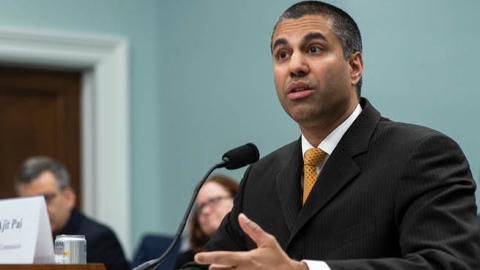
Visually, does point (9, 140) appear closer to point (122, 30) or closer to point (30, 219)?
point (122, 30)

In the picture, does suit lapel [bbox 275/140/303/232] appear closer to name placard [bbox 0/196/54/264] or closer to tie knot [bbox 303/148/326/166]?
tie knot [bbox 303/148/326/166]

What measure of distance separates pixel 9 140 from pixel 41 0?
98cm

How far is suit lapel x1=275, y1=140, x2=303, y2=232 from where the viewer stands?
2.52 meters

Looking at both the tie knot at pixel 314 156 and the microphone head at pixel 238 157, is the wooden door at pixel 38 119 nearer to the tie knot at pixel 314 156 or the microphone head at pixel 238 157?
the microphone head at pixel 238 157

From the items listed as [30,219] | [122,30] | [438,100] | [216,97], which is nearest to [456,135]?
[438,100]

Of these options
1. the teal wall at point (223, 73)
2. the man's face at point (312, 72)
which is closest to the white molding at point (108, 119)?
the teal wall at point (223, 73)

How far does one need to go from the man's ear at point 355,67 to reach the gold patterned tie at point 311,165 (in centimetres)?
23

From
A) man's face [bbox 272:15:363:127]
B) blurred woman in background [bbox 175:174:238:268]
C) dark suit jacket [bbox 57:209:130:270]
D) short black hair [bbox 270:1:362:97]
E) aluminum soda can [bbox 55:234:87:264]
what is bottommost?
dark suit jacket [bbox 57:209:130:270]

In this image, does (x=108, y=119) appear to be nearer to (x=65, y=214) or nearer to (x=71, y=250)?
(x=65, y=214)

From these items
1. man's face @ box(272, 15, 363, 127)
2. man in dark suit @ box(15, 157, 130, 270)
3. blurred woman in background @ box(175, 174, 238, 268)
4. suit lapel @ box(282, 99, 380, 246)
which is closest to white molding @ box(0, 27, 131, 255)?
man in dark suit @ box(15, 157, 130, 270)

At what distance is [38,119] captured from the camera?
6.62 meters

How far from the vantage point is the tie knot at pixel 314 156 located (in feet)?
8.50

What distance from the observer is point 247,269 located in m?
2.03

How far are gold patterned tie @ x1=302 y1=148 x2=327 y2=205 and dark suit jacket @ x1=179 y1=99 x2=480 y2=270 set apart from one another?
0.03m
